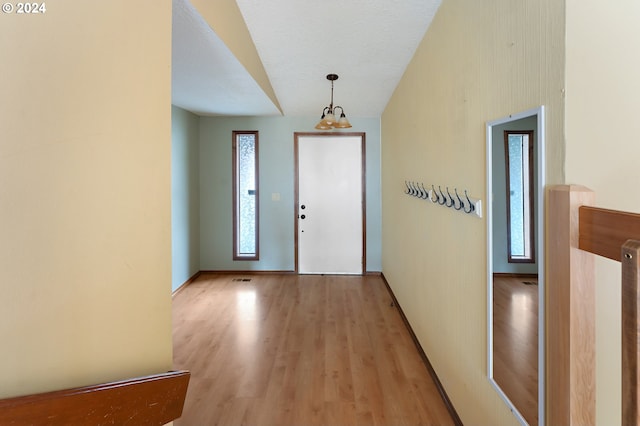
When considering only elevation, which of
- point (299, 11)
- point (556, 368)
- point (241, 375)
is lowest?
point (241, 375)

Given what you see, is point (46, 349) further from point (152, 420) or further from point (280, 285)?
point (280, 285)

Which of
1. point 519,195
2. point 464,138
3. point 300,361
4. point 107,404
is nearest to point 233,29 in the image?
point 464,138

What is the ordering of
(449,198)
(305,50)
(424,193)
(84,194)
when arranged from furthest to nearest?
1. (305,50)
2. (424,193)
3. (449,198)
4. (84,194)

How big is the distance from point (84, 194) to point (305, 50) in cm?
215

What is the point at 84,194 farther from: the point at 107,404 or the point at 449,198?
the point at 449,198

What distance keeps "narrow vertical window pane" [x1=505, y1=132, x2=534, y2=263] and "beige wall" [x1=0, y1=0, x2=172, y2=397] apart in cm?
118

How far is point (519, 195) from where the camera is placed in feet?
3.64

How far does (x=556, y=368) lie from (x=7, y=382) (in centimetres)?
122

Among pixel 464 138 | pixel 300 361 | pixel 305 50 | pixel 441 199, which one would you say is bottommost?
pixel 300 361

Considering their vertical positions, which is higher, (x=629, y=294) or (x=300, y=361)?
(x=629, y=294)

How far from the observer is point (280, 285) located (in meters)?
4.17

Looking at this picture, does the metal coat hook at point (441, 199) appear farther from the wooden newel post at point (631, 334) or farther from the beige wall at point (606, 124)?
the wooden newel post at point (631, 334)

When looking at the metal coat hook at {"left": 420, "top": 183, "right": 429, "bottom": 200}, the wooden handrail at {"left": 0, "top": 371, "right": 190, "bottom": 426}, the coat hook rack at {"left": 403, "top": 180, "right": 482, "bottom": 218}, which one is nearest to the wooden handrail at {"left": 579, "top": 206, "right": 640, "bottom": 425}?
the coat hook rack at {"left": 403, "top": 180, "right": 482, "bottom": 218}

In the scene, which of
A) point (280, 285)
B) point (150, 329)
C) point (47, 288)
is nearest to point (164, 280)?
point (150, 329)
